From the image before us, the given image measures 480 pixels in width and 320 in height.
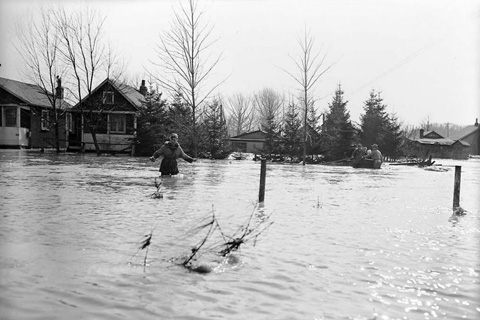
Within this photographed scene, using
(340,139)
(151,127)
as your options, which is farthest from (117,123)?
(340,139)

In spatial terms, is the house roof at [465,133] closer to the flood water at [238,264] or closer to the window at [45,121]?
the window at [45,121]

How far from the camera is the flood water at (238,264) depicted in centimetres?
358

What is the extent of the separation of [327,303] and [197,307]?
1.12 metres

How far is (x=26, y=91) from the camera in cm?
4131

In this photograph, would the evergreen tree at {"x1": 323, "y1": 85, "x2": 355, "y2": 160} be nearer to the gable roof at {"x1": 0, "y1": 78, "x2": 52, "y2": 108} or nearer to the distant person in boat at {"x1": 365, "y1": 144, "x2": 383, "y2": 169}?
the distant person in boat at {"x1": 365, "y1": 144, "x2": 383, "y2": 169}

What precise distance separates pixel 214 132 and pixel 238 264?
3297cm

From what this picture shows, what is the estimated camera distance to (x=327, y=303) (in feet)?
12.3

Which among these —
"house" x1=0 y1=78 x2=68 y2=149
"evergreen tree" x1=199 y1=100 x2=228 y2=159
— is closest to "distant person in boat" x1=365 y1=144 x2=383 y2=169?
"evergreen tree" x1=199 y1=100 x2=228 y2=159

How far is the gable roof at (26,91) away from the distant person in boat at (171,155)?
26.0m

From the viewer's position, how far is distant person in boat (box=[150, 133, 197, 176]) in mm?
14484

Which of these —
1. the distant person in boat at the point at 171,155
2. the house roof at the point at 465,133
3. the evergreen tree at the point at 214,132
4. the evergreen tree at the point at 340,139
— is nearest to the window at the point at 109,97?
the evergreen tree at the point at 214,132

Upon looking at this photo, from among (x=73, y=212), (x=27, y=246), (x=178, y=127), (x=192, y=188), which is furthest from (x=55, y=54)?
(x=27, y=246)

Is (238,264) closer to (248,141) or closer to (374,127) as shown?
(374,127)

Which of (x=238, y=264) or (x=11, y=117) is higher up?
(x=11, y=117)
